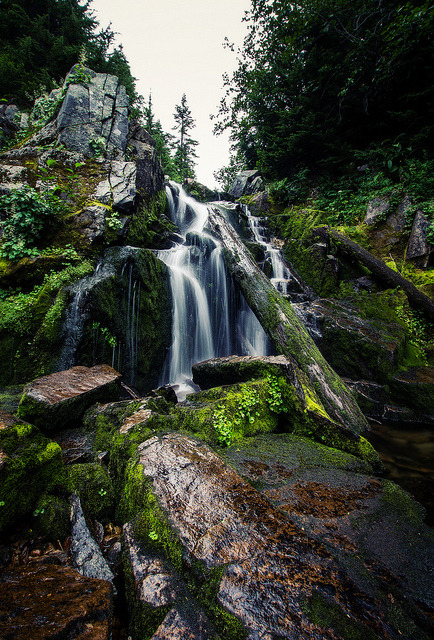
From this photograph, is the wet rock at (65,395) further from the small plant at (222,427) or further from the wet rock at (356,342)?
the wet rock at (356,342)

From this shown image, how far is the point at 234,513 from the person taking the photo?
1.41 m

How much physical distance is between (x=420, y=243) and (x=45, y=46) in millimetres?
20344

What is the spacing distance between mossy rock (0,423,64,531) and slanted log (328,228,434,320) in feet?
27.4

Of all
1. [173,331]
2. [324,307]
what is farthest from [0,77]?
[324,307]

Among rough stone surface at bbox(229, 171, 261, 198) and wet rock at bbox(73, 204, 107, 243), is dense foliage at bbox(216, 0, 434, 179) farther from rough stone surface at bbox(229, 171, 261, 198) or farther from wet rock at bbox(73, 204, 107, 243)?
wet rock at bbox(73, 204, 107, 243)

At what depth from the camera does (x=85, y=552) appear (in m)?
1.54

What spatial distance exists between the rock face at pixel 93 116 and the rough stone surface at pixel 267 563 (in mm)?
8881

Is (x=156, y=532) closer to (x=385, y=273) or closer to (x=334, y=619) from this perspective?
(x=334, y=619)

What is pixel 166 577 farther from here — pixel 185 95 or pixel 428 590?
pixel 185 95

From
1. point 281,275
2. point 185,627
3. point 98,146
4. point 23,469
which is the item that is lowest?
point 185,627

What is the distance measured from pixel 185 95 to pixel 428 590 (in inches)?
1776

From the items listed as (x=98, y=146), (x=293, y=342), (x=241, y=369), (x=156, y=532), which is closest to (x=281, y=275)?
(x=293, y=342)

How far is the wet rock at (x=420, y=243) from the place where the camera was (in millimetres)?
7367

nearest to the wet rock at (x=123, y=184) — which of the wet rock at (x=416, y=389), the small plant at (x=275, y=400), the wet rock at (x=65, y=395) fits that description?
the wet rock at (x=65, y=395)
